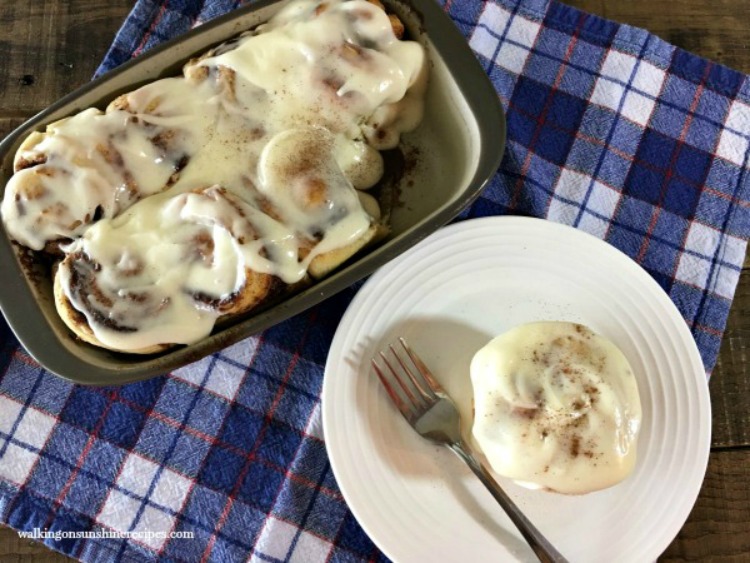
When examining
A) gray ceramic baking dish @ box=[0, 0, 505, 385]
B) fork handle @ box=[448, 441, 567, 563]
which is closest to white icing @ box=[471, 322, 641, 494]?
fork handle @ box=[448, 441, 567, 563]

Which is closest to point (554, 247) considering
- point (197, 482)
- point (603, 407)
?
point (603, 407)

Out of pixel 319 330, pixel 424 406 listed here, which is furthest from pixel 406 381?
pixel 319 330

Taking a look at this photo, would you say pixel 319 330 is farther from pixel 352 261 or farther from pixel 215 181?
pixel 215 181

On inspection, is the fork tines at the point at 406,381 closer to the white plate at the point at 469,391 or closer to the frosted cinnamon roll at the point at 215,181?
the white plate at the point at 469,391

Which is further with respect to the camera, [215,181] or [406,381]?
[406,381]

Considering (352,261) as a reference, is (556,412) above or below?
below

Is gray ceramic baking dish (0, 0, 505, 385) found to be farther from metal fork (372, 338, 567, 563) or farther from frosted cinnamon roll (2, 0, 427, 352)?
metal fork (372, 338, 567, 563)

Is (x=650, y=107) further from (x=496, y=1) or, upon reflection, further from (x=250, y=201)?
(x=250, y=201)

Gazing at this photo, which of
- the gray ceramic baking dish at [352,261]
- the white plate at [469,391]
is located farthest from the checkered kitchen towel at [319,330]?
the gray ceramic baking dish at [352,261]
